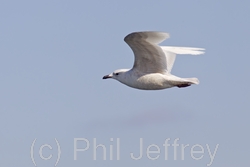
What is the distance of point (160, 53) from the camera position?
81.8ft

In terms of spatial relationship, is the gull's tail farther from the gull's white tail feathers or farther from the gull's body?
the gull's white tail feathers

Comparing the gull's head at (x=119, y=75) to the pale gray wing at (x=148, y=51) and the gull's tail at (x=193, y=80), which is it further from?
the gull's tail at (x=193, y=80)

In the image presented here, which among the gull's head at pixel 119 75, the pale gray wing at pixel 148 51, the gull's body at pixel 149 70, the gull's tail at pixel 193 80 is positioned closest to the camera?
the pale gray wing at pixel 148 51

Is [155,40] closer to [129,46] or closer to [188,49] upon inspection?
[129,46]

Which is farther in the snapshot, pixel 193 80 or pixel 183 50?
pixel 183 50

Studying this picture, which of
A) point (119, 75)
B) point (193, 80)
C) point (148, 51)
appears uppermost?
point (148, 51)

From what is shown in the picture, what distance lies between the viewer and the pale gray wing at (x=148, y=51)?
2375cm

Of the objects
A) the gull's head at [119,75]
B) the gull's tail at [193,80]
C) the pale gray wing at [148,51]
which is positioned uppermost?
the pale gray wing at [148,51]

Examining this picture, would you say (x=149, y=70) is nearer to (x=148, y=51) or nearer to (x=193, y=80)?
(x=148, y=51)

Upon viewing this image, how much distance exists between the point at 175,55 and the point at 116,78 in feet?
6.77

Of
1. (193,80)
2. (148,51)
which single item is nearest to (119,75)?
(148,51)

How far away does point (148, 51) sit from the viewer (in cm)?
2467

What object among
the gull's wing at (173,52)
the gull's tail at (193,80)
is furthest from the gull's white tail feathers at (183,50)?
the gull's tail at (193,80)

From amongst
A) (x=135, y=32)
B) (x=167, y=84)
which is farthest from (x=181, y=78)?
(x=135, y=32)
